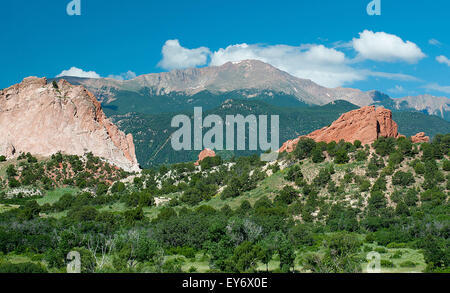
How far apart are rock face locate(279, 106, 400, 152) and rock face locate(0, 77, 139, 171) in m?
47.0

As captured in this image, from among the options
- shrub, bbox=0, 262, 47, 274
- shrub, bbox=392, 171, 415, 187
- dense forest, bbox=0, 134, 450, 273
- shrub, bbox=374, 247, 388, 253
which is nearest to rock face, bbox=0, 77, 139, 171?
dense forest, bbox=0, 134, 450, 273

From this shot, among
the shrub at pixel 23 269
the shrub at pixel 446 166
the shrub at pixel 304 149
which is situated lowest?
the shrub at pixel 23 269

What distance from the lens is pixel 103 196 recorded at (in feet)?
259

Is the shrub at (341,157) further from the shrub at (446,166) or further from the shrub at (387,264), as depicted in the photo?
the shrub at (387,264)

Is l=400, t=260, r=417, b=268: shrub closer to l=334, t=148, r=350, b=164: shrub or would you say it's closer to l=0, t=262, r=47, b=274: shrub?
l=0, t=262, r=47, b=274: shrub

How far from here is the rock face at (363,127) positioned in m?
77.0

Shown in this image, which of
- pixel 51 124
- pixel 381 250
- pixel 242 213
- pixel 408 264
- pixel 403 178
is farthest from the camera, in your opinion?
pixel 51 124

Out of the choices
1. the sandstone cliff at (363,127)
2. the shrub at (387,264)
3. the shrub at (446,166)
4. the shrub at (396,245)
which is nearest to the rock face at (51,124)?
the sandstone cliff at (363,127)

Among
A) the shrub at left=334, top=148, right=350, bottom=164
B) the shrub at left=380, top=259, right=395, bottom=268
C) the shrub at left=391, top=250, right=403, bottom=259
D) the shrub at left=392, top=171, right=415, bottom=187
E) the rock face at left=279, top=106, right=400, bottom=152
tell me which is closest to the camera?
the shrub at left=380, top=259, right=395, bottom=268

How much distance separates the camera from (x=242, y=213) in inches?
2411

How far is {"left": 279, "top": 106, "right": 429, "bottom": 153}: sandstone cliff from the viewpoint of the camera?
7700cm

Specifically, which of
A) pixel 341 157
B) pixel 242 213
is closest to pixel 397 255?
pixel 242 213

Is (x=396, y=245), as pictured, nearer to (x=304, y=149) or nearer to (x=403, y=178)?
(x=403, y=178)
